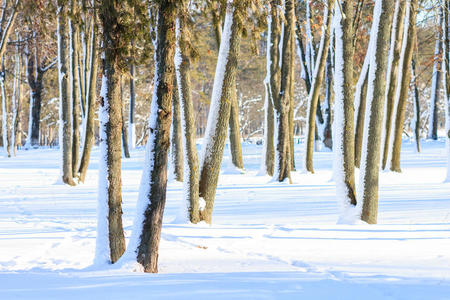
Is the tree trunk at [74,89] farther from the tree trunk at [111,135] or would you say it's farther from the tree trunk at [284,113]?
the tree trunk at [111,135]

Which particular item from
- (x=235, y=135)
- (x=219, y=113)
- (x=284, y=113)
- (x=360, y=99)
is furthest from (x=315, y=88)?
(x=219, y=113)

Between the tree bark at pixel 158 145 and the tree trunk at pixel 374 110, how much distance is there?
391 cm

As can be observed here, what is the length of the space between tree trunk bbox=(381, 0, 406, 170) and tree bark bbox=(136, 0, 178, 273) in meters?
8.06

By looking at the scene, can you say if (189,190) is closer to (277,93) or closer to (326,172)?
(277,93)

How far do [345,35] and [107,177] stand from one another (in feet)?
15.4

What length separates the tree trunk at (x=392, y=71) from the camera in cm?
1178

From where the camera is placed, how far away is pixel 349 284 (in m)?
4.14

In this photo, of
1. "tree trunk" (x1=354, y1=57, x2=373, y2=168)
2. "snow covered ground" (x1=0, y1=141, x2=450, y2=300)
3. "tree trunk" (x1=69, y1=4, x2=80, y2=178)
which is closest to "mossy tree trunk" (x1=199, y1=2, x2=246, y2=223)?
"snow covered ground" (x1=0, y1=141, x2=450, y2=300)

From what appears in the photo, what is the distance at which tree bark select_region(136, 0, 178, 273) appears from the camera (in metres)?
5.07

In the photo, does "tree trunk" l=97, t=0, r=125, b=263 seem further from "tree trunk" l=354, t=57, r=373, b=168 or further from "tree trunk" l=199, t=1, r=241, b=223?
"tree trunk" l=354, t=57, r=373, b=168

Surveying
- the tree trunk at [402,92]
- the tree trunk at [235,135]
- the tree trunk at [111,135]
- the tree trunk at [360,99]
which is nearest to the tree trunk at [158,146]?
the tree trunk at [111,135]

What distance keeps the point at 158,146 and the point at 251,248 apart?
2096 millimetres

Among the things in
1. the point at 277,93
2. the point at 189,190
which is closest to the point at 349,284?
the point at 189,190

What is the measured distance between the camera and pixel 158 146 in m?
5.11
